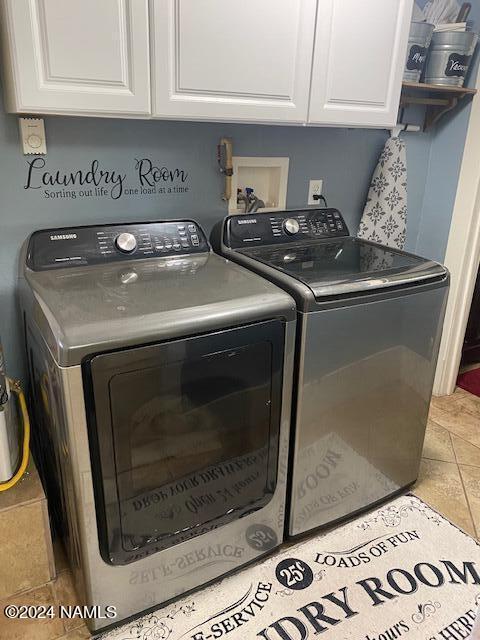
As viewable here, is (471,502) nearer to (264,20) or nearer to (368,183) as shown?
(368,183)

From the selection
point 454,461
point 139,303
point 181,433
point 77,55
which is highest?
point 77,55

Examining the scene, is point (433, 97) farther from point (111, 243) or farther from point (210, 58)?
point (111, 243)

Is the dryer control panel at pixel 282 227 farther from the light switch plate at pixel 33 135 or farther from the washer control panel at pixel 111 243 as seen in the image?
the light switch plate at pixel 33 135

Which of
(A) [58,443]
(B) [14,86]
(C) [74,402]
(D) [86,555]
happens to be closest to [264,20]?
(B) [14,86]

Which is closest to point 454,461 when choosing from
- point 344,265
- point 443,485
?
point 443,485

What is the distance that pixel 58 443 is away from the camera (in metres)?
1.31

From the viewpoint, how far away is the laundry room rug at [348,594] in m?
1.43

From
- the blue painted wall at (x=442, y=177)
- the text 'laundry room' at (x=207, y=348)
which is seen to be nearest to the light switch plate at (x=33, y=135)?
the text 'laundry room' at (x=207, y=348)

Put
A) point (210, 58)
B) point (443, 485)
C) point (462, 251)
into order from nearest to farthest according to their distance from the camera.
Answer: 1. point (210, 58)
2. point (443, 485)
3. point (462, 251)

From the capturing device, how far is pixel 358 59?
168 cm

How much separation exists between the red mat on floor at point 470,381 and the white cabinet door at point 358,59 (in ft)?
5.80

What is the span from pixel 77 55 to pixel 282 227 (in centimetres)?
95

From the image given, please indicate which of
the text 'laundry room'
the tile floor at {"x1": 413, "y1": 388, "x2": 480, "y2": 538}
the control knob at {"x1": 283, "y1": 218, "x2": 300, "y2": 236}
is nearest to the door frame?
the tile floor at {"x1": 413, "y1": 388, "x2": 480, "y2": 538}

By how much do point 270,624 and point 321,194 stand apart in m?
1.71
